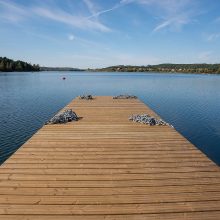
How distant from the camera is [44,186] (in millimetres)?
5617

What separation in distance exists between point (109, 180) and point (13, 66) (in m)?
148

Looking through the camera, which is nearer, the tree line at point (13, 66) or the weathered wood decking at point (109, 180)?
the weathered wood decking at point (109, 180)

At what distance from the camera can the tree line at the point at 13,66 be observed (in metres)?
134

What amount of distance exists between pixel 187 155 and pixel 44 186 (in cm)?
427

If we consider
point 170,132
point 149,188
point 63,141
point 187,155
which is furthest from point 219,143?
point 149,188

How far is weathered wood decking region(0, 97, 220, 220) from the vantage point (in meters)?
4.75

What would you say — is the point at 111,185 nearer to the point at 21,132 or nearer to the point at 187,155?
the point at 187,155

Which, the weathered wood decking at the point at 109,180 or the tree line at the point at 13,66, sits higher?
the weathered wood decking at the point at 109,180

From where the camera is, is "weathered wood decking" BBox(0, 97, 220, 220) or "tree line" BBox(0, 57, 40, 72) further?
"tree line" BBox(0, 57, 40, 72)

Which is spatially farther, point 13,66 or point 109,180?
point 13,66

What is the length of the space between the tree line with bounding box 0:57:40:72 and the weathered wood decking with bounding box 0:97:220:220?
440ft

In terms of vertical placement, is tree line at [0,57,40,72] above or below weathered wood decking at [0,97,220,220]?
below

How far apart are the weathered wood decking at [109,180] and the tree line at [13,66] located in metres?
134

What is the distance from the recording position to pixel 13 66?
467 ft
